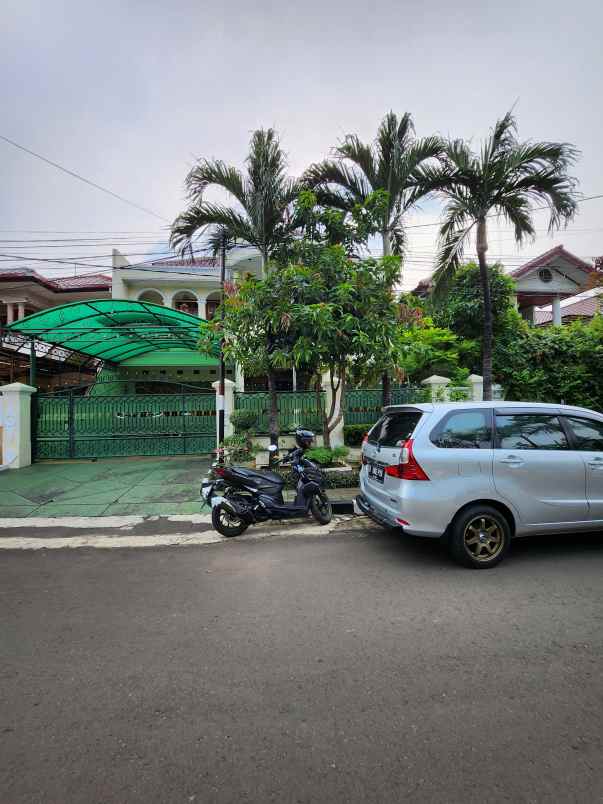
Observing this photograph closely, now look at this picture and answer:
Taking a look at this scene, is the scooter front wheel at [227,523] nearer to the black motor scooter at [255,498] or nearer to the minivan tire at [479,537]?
the black motor scooter at [255,498]

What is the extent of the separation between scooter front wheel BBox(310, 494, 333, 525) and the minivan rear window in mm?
1238

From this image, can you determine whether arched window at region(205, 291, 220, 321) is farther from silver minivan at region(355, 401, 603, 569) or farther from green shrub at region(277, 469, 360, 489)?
silver minivan at region(355, 401, 603, 569)

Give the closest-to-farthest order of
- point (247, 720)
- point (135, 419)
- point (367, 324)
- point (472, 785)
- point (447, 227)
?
point (472, 785), point (247, 720), point (367, 324), point (447, 227), point (135, 419)

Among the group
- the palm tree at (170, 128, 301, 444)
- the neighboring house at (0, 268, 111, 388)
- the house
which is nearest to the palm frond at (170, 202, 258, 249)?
the palm tree at (170, 128, 301, 444)

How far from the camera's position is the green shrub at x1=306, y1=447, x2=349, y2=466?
296 inches

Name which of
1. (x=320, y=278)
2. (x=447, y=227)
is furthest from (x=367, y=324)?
(x=447, y=227)

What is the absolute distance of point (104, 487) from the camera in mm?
7535

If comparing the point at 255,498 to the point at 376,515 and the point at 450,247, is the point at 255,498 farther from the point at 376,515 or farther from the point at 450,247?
the point at 450,247

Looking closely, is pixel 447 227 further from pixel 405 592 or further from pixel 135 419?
pixel 135 419

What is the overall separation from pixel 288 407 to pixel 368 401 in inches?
76.9

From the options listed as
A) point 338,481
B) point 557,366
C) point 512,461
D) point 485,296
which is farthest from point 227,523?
point 557,366

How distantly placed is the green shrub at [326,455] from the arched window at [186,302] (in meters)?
13.0

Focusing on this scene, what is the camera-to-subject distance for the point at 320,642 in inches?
105

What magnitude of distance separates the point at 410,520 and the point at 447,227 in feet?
21.8
